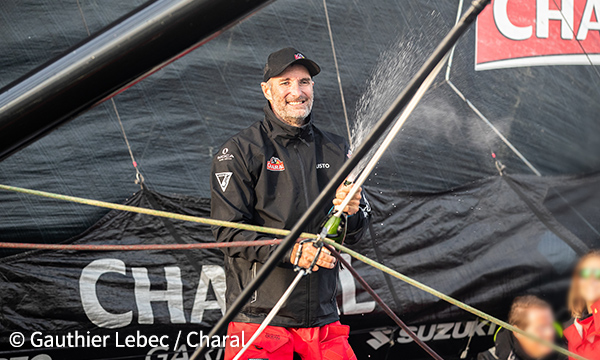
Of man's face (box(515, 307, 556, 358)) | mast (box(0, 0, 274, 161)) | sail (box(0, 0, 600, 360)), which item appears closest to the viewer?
mast (box(0, 0, 274, 161))

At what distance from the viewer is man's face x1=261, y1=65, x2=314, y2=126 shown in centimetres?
253

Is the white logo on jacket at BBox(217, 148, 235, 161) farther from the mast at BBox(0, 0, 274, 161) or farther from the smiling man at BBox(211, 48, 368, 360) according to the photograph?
the mast at BBox(0, 0, 274, 161)

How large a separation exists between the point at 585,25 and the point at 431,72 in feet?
13.6

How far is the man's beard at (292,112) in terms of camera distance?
252 centimetres

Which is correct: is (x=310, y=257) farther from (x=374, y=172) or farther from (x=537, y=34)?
(x=537, y=34)

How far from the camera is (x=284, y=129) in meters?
2.51

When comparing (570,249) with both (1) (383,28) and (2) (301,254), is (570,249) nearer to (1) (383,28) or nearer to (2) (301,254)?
(1) (383,28)

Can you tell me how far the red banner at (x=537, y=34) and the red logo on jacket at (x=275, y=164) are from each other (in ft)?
8.87

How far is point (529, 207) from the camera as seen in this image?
14.3 ft

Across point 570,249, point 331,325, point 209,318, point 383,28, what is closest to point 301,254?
point 331,325

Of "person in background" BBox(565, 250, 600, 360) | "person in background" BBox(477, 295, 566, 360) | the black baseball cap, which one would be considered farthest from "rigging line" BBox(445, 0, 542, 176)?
the black baseball cap

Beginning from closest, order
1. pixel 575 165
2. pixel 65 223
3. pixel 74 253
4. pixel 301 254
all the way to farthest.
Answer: pixel 301 254
pixel 74 253
pixel 65 223
pixel 575 165

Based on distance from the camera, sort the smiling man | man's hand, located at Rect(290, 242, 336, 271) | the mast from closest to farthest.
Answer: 1. the mast
2. man's hand, located at Rect(290, 242, 336, 271)
3. the smiling man

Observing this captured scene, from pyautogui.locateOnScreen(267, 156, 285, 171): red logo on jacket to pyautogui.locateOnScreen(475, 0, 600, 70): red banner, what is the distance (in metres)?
2.70
